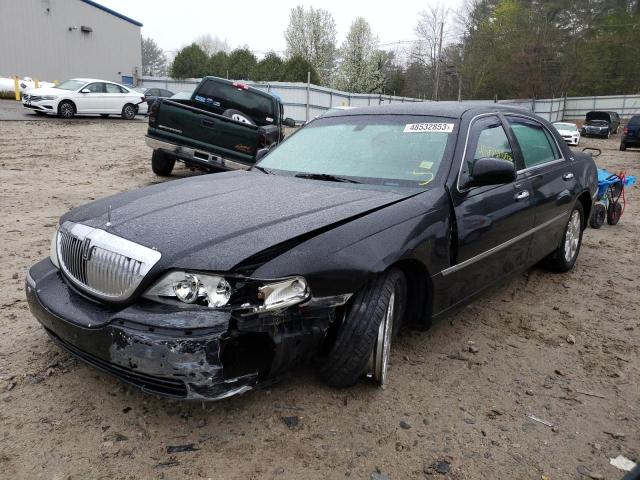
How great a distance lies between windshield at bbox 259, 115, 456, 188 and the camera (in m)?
3.25

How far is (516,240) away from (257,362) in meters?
2.31

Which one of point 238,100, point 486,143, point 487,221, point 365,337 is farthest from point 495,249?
point 238,100

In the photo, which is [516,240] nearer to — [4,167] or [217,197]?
[217,197]

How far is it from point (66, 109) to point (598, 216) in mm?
17101

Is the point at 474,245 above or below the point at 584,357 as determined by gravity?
above

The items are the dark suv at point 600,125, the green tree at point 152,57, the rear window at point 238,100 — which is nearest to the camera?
the rear window at point 238,100

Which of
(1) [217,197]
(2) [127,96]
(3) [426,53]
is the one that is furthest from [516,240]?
(3) [426,53]

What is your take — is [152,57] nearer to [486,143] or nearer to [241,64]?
[241,64]

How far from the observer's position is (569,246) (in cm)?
496

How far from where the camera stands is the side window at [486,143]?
10.9ft

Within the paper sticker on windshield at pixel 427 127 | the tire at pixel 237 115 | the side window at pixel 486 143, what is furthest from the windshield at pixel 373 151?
the tire at pixel 237 115

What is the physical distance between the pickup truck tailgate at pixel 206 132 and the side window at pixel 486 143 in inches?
200

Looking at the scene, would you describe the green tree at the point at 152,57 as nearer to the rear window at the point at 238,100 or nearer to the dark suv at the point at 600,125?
the dark suv at the point at 600,125

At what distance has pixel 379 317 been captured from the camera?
8.40ft
